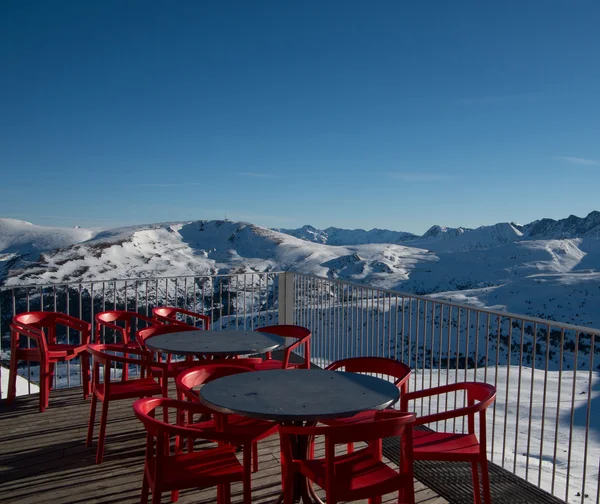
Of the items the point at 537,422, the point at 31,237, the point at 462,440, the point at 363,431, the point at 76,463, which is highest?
the point at 363,431

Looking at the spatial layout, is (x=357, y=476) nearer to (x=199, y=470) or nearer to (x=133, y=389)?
(x=199, y=470)

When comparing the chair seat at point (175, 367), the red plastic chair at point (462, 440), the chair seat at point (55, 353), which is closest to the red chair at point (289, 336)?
the chair seat at point (175, 367)

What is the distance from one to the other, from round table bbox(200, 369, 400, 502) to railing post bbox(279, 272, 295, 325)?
381 centimetres

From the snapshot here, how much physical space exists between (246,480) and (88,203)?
2801 centimetres

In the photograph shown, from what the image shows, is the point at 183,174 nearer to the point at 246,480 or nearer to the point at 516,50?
the point at 516,50

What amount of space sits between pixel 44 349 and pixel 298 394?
9.26 ft

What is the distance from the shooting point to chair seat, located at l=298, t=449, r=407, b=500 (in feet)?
6.39

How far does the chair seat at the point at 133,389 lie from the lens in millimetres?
3375

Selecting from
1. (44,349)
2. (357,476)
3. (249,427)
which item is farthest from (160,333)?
(357,476)

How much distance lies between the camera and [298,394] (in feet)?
7.75

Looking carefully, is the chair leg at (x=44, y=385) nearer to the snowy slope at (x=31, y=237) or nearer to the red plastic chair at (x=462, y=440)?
the red plastic chair at (x=462, y=440)

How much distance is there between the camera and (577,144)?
42.5 feet

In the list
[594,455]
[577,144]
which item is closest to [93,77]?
[577,144]

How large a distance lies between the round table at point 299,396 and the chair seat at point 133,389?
1.09 m
